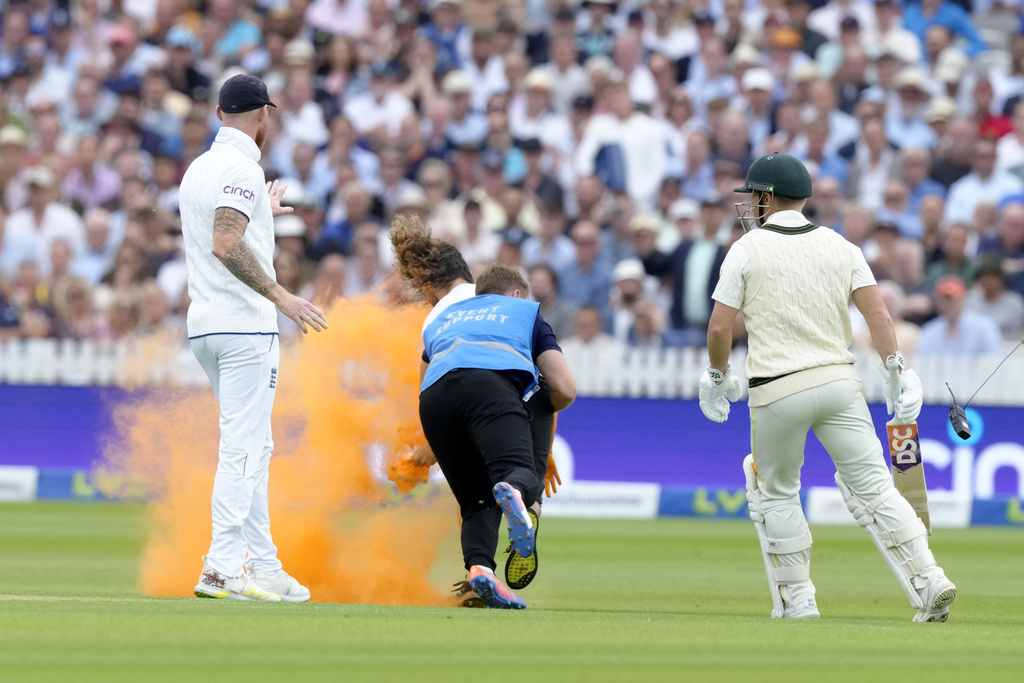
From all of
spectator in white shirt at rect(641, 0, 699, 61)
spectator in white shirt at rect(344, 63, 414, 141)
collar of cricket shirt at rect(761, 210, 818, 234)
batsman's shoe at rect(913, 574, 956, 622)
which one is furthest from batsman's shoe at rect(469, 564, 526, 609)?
spectator in white shirt at rect(641, 0, 699, 61)

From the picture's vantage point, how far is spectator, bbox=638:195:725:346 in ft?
51.3

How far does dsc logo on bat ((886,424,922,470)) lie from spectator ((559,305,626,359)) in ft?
26.4

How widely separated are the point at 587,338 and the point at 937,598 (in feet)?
29.2

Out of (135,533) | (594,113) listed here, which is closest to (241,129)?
(135,533)

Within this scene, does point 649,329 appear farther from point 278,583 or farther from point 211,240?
point 211,240

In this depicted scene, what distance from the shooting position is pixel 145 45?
20.6 metres

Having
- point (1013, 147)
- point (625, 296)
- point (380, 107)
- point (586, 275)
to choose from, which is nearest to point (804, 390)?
point (625, 296)

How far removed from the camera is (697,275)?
15.7 metres

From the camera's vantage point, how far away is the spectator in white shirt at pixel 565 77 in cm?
1886

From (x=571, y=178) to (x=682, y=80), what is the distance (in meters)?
2.15

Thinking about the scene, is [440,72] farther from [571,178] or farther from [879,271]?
[879,271]

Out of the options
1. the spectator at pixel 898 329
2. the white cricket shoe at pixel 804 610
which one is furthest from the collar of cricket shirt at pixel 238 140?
the spectator at pixel 898 329

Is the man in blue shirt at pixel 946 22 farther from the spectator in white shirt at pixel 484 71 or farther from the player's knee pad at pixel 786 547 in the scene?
the player's knee pad at pixel 786 547

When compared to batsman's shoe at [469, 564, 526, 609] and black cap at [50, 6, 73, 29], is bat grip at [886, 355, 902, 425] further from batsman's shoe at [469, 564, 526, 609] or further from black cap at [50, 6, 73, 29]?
black cap at [50, 6, 73, 29]
